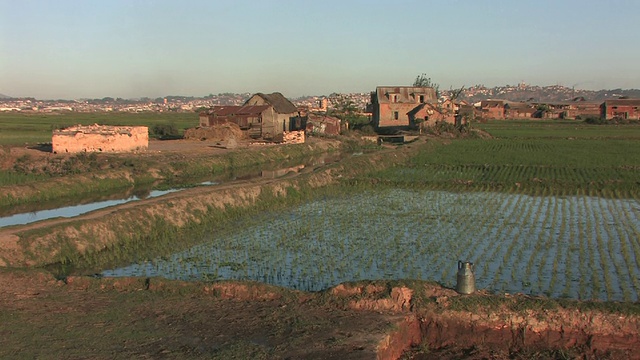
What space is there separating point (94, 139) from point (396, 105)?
26910 mm

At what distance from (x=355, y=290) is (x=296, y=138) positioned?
28185mm

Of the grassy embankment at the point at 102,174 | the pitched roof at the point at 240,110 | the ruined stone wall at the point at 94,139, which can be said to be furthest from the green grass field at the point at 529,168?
the ruined stone wall at the point at 94,139

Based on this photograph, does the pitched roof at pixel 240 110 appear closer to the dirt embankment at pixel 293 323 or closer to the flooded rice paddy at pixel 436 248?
the flooded rice paddy at pixel 436 248

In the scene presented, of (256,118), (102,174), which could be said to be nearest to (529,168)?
(102,174)

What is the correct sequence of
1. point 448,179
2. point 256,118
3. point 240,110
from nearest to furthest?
point 448,179, point 256,118, point 240,110

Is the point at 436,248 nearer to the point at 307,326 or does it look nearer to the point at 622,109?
the point at 307,326

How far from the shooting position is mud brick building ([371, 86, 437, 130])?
4919 cm

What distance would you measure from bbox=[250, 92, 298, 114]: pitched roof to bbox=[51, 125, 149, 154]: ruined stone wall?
13.2m

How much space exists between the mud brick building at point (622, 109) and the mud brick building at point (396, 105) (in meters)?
29.6

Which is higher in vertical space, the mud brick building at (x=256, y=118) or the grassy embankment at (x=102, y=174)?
the mud brick building at (x=256, y=118)

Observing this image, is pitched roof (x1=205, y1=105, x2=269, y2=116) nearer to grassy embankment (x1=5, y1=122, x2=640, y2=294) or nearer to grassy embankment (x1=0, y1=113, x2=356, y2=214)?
grassy embankment (x1=0, y1=113, x2=356, y2=214)

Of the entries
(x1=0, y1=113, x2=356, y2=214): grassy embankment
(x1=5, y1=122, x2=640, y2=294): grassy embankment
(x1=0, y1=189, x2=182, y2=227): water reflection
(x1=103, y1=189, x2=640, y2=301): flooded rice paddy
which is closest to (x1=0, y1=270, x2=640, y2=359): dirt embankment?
(x1=103, y1=189, x2=640, y2=301): flooded rice paddy

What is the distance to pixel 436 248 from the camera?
474 inches

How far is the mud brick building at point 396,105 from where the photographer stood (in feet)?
161
